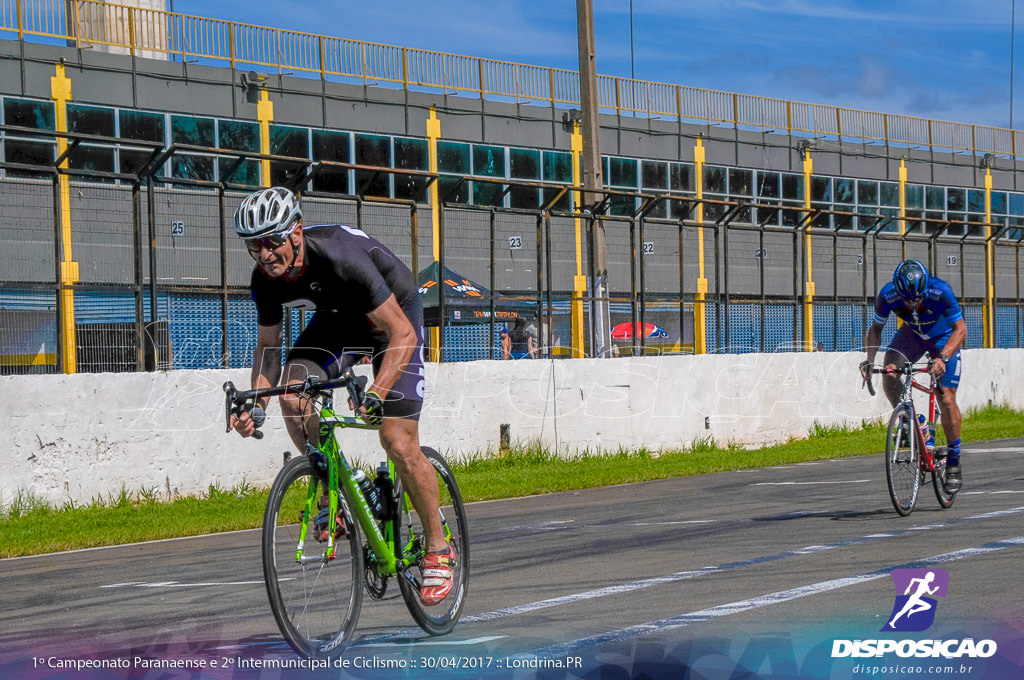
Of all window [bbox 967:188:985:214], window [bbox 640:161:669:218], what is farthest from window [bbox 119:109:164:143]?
window [bbox 967:188:985:214]

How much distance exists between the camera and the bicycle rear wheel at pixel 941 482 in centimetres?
1013

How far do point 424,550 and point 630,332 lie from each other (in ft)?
46.1

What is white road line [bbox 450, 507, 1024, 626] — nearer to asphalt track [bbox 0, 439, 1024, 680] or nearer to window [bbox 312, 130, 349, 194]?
asphalt track [bbox 0, 439, 1024, 680]

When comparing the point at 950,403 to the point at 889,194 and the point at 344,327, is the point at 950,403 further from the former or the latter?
the point at 889,194

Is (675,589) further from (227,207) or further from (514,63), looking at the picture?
(514,63)

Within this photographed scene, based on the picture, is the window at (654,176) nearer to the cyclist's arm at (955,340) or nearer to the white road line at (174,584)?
the cyclist's arm at (955,340)

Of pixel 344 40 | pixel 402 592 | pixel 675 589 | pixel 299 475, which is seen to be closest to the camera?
pixel 299 475

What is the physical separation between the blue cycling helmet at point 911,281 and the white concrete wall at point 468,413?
21.5 ft

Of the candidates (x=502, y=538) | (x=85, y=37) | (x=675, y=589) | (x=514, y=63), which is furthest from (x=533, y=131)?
(x=675, y=589)

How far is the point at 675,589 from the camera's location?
679 cm

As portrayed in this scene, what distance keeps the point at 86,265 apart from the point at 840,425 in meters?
12.6

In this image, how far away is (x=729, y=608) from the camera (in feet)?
20.1

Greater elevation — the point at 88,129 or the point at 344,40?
the point at 344,40

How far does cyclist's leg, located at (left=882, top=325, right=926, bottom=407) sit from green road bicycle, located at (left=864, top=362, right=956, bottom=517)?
54 mm
